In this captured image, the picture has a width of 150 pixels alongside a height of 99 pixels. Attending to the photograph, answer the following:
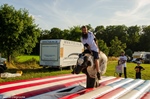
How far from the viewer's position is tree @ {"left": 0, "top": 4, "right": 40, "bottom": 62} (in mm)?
25141

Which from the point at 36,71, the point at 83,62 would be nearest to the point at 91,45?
the point at 83,62

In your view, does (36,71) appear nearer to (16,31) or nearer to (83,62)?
(16,31)

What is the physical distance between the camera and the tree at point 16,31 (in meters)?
25.1

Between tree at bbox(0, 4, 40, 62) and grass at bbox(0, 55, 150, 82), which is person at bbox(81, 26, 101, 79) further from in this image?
tree at bbox(0, 4, 40, 62)

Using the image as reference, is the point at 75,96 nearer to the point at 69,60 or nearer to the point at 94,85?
the point at 94,85

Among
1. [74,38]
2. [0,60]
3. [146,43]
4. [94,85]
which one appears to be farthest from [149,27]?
[94,85]

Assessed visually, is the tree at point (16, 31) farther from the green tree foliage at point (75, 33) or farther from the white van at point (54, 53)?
the green tree foliage at point (75, 33)

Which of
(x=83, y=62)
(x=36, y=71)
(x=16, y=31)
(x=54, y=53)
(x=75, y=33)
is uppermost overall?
(x=75, y=33)

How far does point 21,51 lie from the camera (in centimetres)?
2700

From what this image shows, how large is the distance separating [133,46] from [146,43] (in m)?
5.18

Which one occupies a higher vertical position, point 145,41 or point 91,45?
point 145,41

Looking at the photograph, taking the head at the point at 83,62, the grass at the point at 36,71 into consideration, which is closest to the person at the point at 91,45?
the head at the point at 83,62

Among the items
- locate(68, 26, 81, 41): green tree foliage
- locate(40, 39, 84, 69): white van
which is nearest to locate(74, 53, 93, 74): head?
locate(40, 39, 84, 69): white van

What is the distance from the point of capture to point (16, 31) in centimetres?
2527
